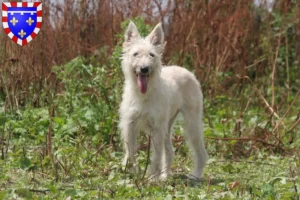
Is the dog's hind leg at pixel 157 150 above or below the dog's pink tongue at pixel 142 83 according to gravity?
below

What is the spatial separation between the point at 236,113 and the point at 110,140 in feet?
10.8

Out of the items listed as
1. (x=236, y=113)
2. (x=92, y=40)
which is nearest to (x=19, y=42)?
(x=92, y=40)

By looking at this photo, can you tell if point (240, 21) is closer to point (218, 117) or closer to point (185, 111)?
point (218, 117)

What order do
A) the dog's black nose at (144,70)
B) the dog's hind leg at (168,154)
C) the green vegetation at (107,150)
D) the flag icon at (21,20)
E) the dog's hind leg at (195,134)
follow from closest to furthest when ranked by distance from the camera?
the green vegetation at (107,150) → the dog's black nose at (144,70) → the dog's hind leg at (168,154) → the dog's hind leg at (195,134) → the flag icon at (21,20)

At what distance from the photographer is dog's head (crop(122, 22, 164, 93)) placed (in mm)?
7449

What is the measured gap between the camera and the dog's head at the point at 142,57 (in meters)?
7.45

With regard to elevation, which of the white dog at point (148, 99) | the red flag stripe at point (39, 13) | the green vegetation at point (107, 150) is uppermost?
the red flag stripe at point (39, 13)

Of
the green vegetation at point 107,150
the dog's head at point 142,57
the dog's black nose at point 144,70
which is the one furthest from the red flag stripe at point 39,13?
the dog's black nose at point 144,70

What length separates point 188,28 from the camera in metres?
12.3

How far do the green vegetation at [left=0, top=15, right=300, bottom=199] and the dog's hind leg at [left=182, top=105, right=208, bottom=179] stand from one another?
0.19 meters

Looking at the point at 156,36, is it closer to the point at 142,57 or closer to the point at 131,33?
the point at 131,33

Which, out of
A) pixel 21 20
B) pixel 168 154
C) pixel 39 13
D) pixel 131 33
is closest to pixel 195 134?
pixel 168 154

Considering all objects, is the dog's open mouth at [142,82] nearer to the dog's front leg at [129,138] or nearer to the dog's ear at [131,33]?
the dog's front leg at [129,138]

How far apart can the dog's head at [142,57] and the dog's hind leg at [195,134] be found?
93cm
